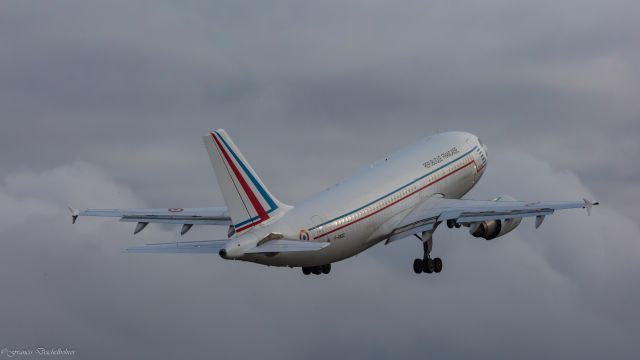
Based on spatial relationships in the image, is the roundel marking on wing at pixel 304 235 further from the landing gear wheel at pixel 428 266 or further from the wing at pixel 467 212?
the landing gear wheel at pixel 428 266

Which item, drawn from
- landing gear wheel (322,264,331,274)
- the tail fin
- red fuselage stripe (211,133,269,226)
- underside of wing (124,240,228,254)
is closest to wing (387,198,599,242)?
landing gear wheel (322,264,331,274)

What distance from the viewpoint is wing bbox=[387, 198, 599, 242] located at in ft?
208

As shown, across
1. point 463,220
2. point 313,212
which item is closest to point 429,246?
point 463,220

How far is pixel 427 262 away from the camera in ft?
227

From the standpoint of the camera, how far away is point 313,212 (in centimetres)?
5916

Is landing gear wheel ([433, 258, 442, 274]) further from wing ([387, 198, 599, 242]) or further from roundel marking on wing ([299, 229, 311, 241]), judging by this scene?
roundel marking on wing ([299, 229, 311, 241])

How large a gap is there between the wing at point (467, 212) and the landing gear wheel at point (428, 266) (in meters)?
2.48

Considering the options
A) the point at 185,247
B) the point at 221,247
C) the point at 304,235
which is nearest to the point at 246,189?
the point at 221,247

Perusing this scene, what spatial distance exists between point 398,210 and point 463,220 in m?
3.89

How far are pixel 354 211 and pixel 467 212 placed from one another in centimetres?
827

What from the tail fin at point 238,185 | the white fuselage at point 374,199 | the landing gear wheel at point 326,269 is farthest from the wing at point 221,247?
the landing gear wheel at point 326,269

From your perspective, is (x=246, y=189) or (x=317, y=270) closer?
(x=246, y=189)

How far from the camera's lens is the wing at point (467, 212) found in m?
63.5

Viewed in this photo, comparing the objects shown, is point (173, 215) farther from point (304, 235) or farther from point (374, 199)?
point (304, 235)
